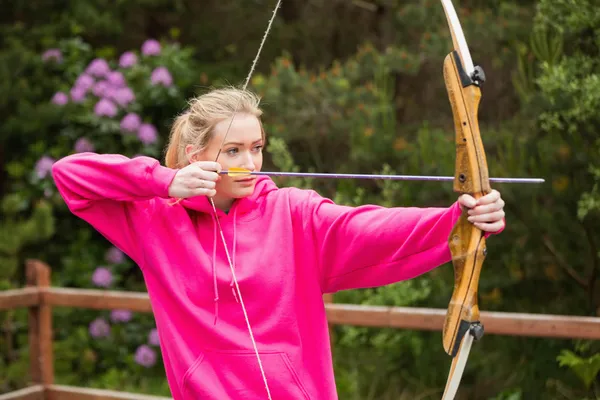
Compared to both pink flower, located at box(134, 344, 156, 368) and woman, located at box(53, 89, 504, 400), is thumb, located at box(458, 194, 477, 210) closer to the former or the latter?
woman, located at box(53, 89, 504, 400)

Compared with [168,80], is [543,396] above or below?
below

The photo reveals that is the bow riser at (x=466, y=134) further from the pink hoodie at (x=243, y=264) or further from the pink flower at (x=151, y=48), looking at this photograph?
the pink flower at (x=151, y=48)

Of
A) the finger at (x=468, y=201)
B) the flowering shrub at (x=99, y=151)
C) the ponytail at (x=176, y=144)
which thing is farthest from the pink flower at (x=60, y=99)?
the finger at (x=468, y=201)

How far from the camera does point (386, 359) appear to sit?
4.39 metres

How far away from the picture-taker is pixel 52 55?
19.7 ft

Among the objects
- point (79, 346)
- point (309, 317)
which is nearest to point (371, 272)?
point (309, 317)

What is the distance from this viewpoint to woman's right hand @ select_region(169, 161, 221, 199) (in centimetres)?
188

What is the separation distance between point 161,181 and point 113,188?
153 millimetres

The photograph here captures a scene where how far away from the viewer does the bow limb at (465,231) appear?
1.67 m

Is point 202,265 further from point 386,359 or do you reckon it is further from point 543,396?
point 386,359

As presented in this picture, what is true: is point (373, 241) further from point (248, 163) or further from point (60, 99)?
point (60, 99)

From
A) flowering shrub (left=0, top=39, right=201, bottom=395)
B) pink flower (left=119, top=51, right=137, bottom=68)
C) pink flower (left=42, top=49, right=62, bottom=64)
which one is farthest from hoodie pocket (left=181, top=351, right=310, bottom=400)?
pink flower (left=42, top=49, right=62, bottom=64)

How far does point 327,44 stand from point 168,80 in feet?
4.69

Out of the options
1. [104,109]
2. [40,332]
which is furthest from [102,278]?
[40,332]
